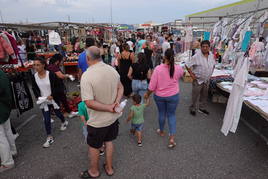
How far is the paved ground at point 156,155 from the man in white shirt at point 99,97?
0.70 m

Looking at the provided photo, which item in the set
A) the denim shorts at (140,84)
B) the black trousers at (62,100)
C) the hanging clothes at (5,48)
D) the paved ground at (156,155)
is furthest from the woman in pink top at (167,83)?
the hanging clothes at (5,48)

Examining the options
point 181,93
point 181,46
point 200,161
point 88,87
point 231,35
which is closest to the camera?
point 88,87

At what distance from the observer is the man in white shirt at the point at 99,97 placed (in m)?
1.81

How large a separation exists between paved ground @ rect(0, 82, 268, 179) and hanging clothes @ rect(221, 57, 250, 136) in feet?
A: 1.77

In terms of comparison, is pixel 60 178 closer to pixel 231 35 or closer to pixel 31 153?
pixel 31 153

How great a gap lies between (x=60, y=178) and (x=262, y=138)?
364 centimetres

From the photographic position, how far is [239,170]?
2.52 meters

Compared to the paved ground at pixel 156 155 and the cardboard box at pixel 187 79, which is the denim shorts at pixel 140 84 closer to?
the paved ground at pixel 156 155

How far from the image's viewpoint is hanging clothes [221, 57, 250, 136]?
2635 millimetres

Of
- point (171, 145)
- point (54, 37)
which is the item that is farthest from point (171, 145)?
point (54, 37)

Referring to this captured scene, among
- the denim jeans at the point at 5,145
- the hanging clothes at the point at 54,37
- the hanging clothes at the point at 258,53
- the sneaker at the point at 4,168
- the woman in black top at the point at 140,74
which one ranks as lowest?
the sneaker at the point at 4,168

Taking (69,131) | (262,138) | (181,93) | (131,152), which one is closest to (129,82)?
(181,93)

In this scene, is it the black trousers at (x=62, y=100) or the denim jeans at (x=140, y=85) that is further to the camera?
the denim jeans at (x=140, y=85)

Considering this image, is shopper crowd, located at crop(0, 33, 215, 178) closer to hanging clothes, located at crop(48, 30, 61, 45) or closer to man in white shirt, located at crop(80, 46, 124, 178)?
man in white shirt, located at crop(80, 46, 124, 178)
